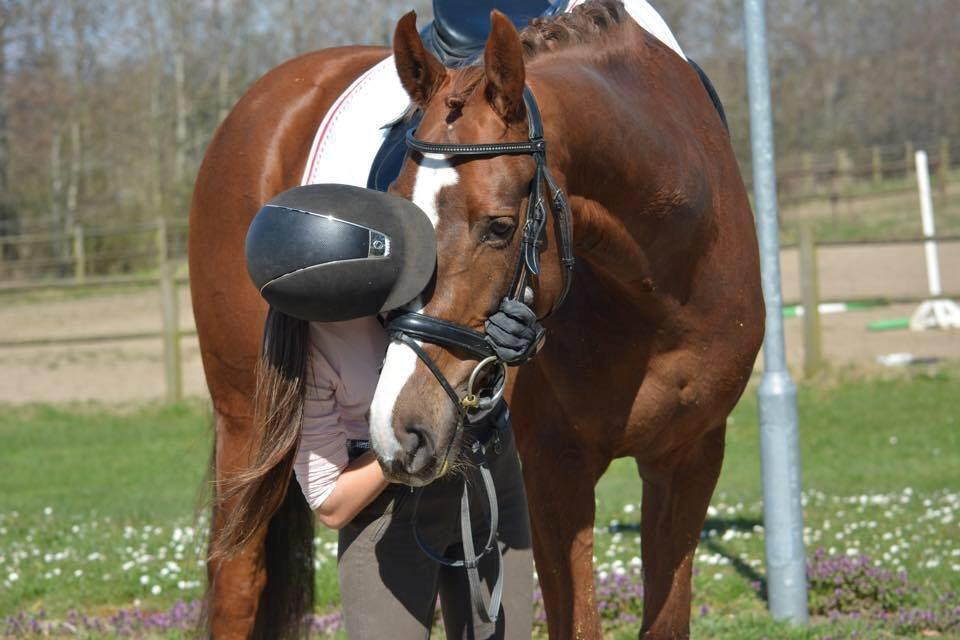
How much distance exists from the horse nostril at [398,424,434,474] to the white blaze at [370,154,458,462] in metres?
0.02

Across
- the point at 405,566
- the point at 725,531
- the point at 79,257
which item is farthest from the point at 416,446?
the point at 79,257

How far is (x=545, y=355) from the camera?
3.05 meters

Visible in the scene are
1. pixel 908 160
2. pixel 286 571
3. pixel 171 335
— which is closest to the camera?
pixel 286 571

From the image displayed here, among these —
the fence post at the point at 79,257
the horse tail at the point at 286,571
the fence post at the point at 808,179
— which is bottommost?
the horse tail at the point at 286,571

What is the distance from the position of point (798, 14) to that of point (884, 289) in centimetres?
1940

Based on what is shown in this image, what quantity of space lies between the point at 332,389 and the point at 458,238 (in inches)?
25.6

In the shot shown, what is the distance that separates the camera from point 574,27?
2883mm

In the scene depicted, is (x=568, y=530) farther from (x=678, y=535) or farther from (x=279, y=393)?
(x=279, y=393)

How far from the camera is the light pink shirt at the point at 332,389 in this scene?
8.46ft

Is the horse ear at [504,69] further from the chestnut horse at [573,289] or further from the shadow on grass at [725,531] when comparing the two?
the shadow on grass at [725,531]

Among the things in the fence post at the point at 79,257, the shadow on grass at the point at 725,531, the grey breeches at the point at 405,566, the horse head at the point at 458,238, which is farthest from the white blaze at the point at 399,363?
the fence post at the point at 79,257

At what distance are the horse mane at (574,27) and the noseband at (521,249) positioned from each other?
45cm

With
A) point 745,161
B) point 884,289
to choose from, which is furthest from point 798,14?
point 884,289

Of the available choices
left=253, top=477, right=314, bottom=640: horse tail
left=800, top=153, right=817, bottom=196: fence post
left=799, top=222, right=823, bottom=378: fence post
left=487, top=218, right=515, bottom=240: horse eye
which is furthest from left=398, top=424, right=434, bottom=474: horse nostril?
left=800, top=153, right=817, bottom=196: fence post
